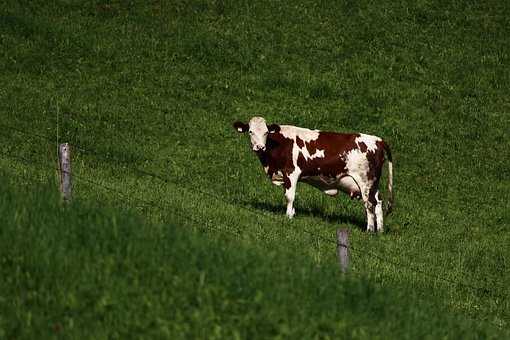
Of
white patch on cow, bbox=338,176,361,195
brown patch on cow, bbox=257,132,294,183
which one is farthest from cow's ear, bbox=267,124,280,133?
white patch on cow, bbox=338,176,361,195

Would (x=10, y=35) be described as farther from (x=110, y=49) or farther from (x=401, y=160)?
(x=401, y=160)

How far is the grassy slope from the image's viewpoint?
11922mm

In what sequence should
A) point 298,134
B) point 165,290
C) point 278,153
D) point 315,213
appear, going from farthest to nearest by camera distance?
1. point 315,213
2. point 298,134
3. point 278,153
4. point 165,290

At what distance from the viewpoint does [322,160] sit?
953 inches

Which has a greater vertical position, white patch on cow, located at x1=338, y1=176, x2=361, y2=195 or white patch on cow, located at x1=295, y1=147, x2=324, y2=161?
white patch on cow, located at x1=295, y1=147, x2=324, y2=161

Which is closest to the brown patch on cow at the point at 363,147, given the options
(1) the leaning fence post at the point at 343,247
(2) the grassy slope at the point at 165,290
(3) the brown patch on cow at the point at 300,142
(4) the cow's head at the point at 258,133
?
(3) the brown patch on cow at the point at 300,142

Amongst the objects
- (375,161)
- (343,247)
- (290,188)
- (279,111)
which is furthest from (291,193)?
(279,111)

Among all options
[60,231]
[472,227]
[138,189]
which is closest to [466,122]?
[472,227]

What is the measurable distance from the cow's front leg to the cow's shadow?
333 mm

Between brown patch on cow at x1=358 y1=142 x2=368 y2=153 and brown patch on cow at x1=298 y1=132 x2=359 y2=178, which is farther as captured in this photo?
brown patch on cow at x1=358 y1=142 x2=368 y2=153

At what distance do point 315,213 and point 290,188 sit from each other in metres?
1.55

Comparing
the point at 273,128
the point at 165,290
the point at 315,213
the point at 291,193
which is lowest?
the point at 315,213

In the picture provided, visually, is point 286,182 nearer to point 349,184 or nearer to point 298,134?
point 298,134

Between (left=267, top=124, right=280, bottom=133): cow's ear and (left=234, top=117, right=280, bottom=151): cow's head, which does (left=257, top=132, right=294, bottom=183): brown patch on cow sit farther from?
(left=234, top=117, right=280, bottom=151): cow's head
